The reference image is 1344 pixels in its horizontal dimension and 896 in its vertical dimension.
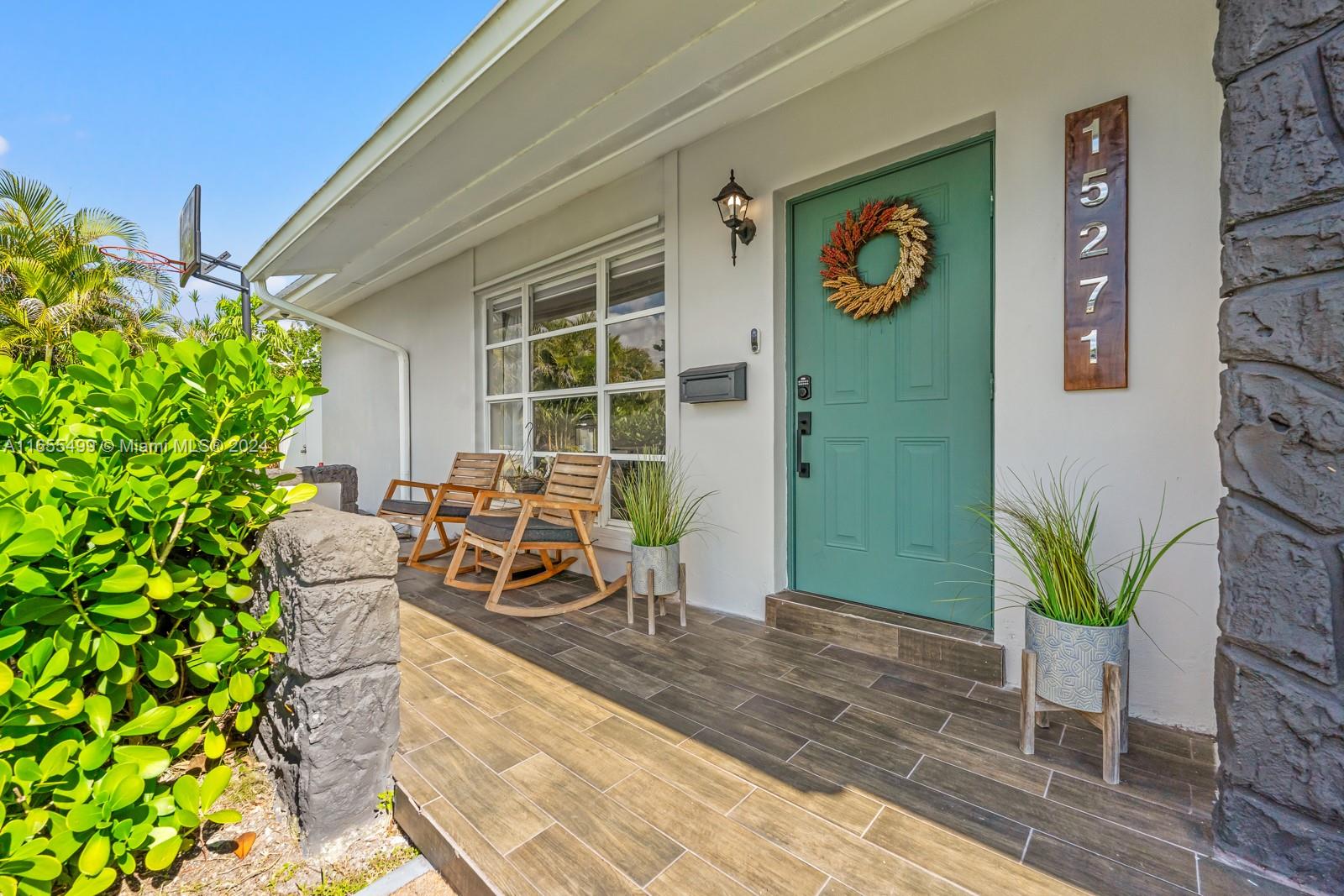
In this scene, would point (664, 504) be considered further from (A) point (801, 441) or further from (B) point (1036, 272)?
(B) point (1036, 272)

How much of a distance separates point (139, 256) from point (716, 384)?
11214 mm

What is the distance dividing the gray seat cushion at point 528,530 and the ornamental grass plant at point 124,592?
1550 millimetres

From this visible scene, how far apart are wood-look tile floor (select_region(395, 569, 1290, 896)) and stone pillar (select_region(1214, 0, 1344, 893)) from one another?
0.23m

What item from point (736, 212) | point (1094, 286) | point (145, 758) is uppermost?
point (736, 212)

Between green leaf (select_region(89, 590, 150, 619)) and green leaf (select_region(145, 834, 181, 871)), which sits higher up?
green leaf (select_region(89, 590, 150, 619))

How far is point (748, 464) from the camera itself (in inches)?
115

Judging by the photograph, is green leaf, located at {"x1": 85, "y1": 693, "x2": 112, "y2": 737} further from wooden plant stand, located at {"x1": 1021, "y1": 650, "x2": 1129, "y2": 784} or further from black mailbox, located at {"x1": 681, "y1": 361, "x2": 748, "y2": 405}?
black mailbox, located at {"x1": 681, "y1": 361, "x2": 748, "y2": 405}

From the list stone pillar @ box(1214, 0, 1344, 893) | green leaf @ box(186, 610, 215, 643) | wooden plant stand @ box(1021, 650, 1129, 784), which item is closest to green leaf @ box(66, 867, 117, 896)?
green leaf @ box(186, 610, 215, 643)

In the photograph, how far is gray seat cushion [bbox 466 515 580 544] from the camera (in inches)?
122

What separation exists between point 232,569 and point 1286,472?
100 inches

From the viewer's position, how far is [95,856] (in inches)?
42.1

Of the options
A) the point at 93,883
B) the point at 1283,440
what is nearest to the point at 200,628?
the point at 93,883

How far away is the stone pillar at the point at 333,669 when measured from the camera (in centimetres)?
136

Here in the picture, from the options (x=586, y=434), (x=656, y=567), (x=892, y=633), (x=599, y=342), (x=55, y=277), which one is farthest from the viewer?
(x=55, y=277)
